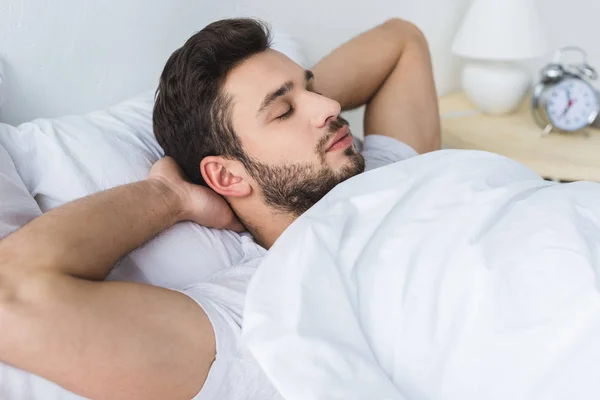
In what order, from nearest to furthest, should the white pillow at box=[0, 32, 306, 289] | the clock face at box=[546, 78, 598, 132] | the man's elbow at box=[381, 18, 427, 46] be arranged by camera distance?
1. the white pillow at box=[0, 32, 306, 289]
2. the man's elbow at box=[381, 18, 427, 46]
3. the clock face at box=[546, 78, 598, 132]

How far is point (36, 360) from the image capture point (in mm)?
674

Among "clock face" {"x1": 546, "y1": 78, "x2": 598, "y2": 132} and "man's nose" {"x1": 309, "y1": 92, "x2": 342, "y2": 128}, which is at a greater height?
"man's nose" {"x1": 309, "y1": 92, "x2": 342, "y2": 128}

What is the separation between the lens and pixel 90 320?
69 cm

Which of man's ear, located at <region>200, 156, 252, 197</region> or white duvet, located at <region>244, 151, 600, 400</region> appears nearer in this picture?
white duvet, located at <region>244, 151, 600, 400</region>

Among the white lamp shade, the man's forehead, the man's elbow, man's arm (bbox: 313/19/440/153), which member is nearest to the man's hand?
the man's forehead

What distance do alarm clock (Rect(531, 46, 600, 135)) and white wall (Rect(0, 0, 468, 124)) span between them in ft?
2.34

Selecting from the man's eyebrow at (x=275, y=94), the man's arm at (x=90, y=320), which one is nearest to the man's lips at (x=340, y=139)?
the man's eyebrow at (x=275, y=94)

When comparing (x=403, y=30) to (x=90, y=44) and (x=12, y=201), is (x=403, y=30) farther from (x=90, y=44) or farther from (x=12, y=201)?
(x=12, y=201)

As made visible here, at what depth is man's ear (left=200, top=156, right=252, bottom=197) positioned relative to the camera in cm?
104

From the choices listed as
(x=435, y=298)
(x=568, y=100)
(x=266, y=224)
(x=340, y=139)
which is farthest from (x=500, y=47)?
(x=435, y=298)

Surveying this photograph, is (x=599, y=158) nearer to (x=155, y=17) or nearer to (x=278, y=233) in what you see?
(x=278, y=233)

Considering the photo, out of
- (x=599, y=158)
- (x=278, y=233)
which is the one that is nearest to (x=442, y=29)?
(x=599, y=158)

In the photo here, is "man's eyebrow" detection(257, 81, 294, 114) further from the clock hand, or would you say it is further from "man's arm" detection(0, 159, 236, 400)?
the clock hand

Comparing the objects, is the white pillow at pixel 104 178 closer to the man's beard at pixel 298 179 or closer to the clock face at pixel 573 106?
the man's beard at pixel 298 179
